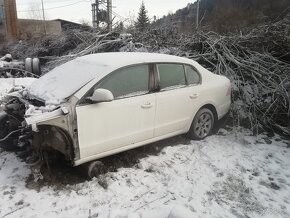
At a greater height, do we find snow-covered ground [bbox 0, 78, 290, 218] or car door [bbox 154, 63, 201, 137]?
car door [bbox 154, 63, 201, 137]

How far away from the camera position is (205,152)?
5410 millimetres

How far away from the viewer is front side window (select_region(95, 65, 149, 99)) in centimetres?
431

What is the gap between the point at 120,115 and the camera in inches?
171

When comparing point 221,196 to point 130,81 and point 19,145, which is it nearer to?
point 130,81

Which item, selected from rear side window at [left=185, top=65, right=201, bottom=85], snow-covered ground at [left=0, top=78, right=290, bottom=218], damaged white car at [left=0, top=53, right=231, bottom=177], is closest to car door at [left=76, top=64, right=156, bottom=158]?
damaged white car at [left=0, top=53, right=231, bottom=177]

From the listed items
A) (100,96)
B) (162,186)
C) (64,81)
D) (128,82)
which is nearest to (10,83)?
(64,81)

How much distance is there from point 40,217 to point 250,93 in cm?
537

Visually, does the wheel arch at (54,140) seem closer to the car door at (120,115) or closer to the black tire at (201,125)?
the car door at (120,115)

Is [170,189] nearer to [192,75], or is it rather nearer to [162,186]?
[162,186]

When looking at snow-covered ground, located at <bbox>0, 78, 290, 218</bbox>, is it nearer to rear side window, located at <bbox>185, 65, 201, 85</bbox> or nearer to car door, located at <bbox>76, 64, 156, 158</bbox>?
car door, located at <bbox>76, 64, 156, 158</bbox>

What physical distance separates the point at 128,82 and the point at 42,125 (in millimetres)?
1363

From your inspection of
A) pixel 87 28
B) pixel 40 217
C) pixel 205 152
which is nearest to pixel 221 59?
pixel 205 152

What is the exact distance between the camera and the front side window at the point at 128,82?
4.31 meters

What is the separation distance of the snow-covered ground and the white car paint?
0.38 m
